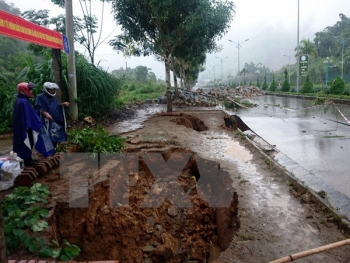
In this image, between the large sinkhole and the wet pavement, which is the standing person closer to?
the large sinkhole

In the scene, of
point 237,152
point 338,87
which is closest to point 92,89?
point 237,152

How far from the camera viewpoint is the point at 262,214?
4203mm

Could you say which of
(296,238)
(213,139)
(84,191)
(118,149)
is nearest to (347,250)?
(296,238)

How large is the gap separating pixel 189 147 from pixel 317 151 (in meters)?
3.47

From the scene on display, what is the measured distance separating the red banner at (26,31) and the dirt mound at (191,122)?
516 centimetres

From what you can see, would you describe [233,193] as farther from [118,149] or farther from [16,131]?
[16,131]

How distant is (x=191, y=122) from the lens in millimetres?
11781

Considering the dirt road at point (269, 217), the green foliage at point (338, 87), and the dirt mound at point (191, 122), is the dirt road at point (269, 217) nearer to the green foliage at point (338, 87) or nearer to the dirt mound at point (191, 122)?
the dirt mound at point (191, 122)

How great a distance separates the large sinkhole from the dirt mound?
4.86m

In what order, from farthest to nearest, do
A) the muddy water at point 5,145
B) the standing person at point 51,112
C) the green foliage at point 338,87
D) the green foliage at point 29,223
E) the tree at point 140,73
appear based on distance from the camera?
the tree at point 140,73 → the green foliage at point 338,87 → the muddy water at point 5,145 → the standing person at point 51,112 → the green foliage at point 29,223

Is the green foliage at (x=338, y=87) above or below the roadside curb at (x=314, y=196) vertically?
above

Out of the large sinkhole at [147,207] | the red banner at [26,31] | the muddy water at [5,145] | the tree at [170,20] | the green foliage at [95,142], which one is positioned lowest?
the large sinkhole at [147,207]

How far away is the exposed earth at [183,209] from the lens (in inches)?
141

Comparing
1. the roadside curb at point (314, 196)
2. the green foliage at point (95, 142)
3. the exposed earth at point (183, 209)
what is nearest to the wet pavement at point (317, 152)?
the roadside curb at point (314, 196)
